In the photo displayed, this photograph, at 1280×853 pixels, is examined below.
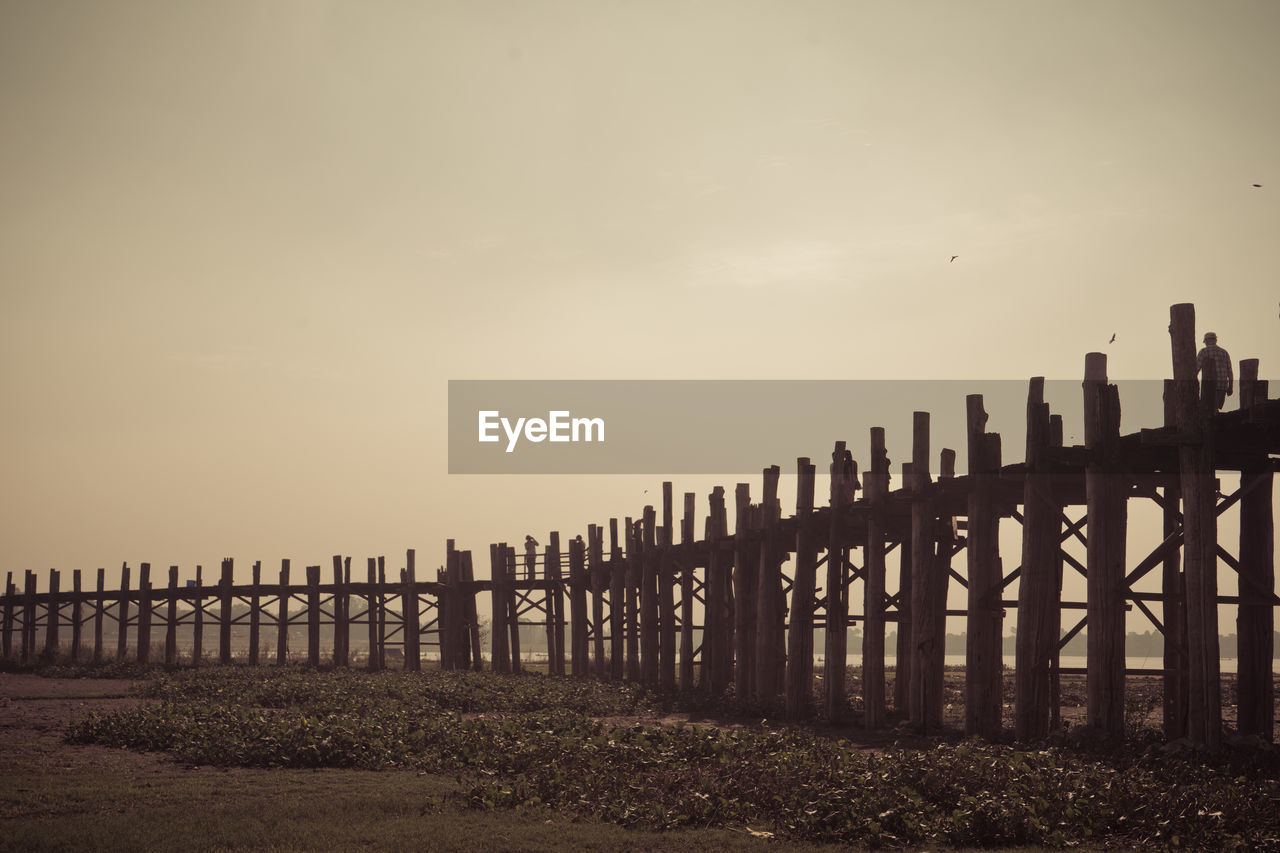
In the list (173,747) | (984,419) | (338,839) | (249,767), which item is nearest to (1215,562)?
(984,419)

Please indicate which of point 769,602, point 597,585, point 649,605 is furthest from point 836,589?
point 597,585

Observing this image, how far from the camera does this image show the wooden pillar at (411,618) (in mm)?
43656

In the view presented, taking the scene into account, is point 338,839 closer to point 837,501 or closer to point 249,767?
point 249,767

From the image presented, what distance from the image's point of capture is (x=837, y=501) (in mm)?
22562

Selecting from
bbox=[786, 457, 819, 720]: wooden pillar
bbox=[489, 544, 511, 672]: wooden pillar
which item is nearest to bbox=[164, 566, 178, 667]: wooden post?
bbox=[489, 544, 511, 672]: wooden pillar

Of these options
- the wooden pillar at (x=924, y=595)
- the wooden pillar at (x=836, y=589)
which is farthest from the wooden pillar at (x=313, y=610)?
the wooden pillar at (x=924, y=595)

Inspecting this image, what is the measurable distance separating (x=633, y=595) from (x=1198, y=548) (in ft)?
78.7

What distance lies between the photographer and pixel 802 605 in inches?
958

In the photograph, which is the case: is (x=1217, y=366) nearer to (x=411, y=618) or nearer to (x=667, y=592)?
(x=667, y=592)

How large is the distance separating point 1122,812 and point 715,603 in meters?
19.5

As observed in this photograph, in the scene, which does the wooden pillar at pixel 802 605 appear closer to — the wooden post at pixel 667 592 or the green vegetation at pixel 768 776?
the green vegetation at pixel 768 776

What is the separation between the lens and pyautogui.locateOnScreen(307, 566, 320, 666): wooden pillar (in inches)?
1783

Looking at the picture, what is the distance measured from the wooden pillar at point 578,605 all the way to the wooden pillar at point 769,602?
1459 centimetres

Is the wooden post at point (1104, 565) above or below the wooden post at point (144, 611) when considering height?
above
